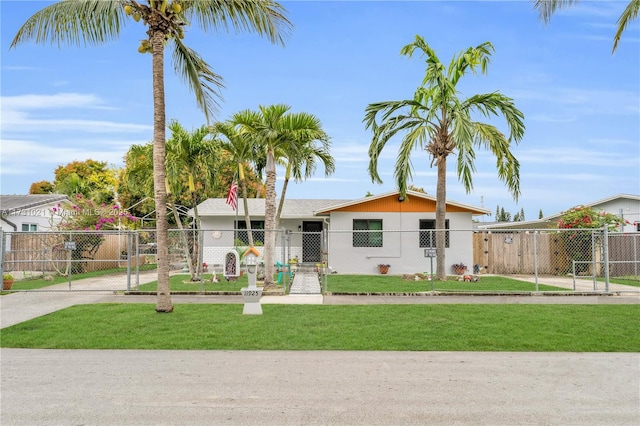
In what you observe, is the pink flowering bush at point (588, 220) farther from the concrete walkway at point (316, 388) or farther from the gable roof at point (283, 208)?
the concrete walkway at point (316, 388)

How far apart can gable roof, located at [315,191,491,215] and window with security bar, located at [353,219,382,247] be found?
0.56m

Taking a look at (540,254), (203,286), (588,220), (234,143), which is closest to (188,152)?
(234,143)

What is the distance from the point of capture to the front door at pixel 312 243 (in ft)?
85.6

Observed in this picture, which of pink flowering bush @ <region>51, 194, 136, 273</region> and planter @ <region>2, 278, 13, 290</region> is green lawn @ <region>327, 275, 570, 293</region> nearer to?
planter @ <region>2, 278, 13, 290</region>

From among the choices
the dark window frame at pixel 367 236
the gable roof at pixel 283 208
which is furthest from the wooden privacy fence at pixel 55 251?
the dark window frame at pixel 367 236

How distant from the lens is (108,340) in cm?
895

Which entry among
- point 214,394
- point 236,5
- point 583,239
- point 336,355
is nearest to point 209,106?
point 236,5

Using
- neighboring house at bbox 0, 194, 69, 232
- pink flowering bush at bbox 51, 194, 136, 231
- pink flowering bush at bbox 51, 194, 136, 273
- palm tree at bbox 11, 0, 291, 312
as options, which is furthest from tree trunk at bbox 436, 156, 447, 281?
neighboring house at bbox 0, 194, 69, 232

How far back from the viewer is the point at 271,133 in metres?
15.6

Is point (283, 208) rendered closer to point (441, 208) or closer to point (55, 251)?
point (441, 208)

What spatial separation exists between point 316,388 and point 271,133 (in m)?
10.6

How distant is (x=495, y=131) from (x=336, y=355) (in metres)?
13.3

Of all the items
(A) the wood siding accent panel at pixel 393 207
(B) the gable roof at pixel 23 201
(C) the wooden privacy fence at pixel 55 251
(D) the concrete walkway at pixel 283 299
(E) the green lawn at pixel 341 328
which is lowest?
(E) the green lawn at pixel 341 328

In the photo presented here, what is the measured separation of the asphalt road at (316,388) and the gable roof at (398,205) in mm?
15497
